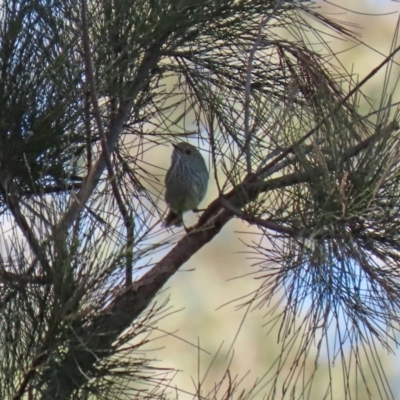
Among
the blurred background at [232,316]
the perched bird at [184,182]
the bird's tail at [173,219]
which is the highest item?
the blurred background at [232,316]

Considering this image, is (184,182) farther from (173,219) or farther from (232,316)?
(232,316)

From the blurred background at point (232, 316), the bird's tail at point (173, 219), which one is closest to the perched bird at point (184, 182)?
the bird's tail at point (173, 219)

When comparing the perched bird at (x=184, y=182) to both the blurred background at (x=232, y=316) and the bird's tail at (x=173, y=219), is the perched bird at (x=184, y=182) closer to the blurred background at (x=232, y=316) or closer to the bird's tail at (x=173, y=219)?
the bird's tail at (x=173, y=219)

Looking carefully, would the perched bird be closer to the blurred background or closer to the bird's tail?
the bird's tail

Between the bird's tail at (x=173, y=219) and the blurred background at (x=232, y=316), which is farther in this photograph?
the blurred background at (x=232, y=316)

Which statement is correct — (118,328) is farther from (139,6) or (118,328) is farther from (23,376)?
(139,6)

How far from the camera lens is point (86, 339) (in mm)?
1087

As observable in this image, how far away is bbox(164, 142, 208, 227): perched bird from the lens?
232cm

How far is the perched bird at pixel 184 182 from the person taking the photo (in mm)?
2320

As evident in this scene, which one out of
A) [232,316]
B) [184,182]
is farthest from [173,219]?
[232,316]

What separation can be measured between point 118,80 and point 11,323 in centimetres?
43

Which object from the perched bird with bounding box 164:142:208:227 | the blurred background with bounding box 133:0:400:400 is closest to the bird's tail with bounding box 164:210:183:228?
the perched bird with bounding box 164:142:208:227

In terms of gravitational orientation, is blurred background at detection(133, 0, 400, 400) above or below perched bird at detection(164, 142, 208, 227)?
above

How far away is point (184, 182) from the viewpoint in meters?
2.33
